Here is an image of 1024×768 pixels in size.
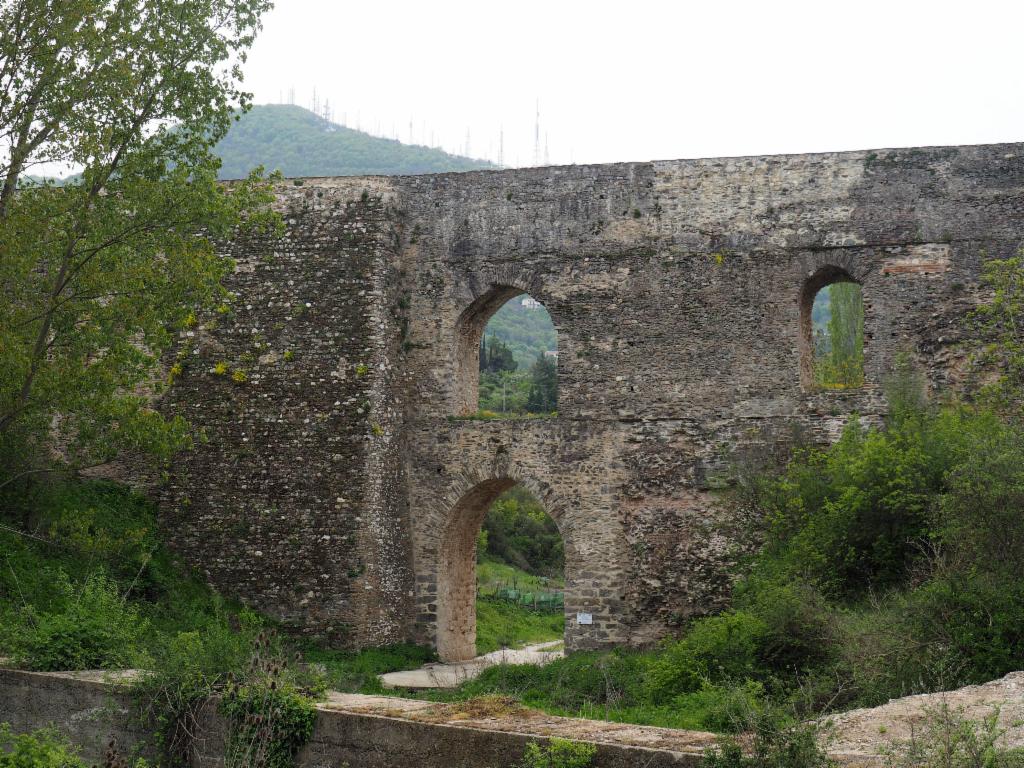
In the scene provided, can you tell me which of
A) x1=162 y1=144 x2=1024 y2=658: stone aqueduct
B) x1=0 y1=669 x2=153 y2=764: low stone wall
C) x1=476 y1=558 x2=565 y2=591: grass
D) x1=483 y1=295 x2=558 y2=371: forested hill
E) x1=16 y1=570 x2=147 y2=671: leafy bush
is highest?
x1=483 y1=295 x2=558 y2=371: forested hill

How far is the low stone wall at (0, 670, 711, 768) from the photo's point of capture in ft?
22.1

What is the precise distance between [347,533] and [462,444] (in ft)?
7.03

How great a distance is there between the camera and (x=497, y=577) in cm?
2983

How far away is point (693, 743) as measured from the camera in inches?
257

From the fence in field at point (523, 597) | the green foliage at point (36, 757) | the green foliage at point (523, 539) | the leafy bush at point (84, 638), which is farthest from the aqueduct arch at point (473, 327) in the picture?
the green foliage at point (523, 539)

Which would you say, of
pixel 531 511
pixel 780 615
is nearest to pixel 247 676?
pixel 780 615

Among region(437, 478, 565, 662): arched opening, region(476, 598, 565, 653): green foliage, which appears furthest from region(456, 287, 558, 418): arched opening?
region(476, 598, 565, 653): green foliage

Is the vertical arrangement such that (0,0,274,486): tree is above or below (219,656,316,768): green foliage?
above

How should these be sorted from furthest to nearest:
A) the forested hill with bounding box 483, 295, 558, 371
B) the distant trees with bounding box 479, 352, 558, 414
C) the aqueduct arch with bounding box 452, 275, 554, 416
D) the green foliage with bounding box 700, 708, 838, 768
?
the forested hill with bounding box 483, 295, 558, 371
the distant trees with bounding box 479, 352, 558, 414
the aqueduct arch with bounding box 452, 275, 554, 416
the green foliage with bounding box 700, 708, 838, 768

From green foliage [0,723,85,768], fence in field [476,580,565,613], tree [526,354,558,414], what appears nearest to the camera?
green foliage [0,723,85,768]

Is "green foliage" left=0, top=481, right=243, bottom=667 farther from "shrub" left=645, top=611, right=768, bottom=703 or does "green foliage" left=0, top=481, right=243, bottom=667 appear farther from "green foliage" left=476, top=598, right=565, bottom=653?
"green foliage" left=476, top=598, right=565, bottom=653

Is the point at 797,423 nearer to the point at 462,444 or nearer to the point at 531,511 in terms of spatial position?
the point at 462,444

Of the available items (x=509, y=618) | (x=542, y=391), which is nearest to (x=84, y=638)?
(x=509, y=618)

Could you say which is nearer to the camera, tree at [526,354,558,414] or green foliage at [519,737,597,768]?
green foliage at [519,737,597,768]
